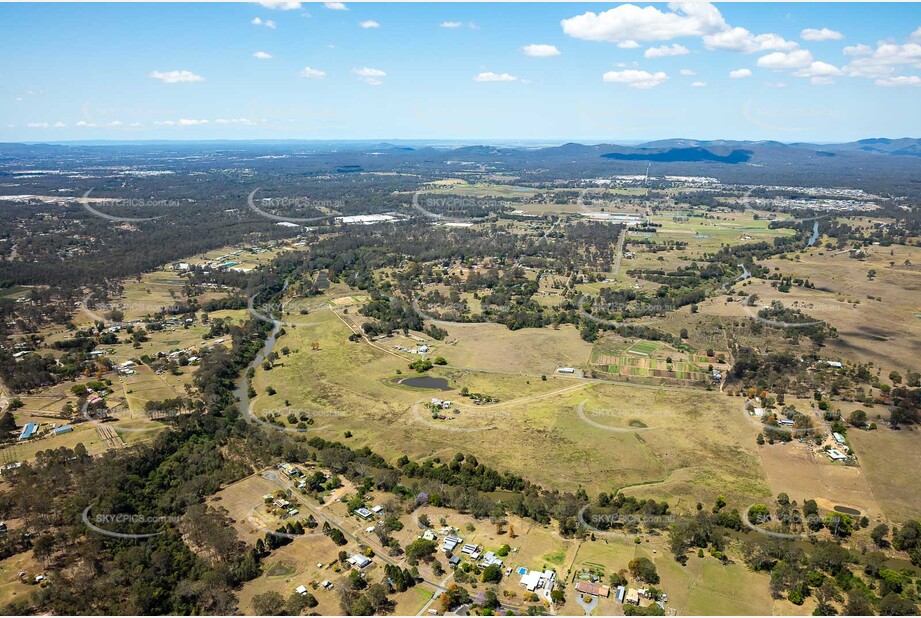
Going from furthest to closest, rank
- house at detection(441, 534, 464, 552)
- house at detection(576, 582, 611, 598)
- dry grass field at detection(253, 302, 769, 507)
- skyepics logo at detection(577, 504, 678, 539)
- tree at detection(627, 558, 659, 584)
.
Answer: dry grass field at detection(253, 302, 769, 507) → skyepics logo at detection(577, 504, 678, 539) → house at detection(441, 534, 464, 552) → tree at detection(627, 558, 659, 584) → house at detection(576, 582, 611, 598)

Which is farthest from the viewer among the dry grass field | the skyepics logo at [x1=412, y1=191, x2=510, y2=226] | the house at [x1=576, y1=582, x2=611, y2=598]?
the skyepics logo at [x1=412, y1=191, x2=510, y2=226]

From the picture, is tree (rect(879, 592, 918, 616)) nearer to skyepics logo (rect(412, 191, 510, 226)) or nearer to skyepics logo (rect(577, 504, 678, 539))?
skyepics logo (rect(577, 504, 678, 539))

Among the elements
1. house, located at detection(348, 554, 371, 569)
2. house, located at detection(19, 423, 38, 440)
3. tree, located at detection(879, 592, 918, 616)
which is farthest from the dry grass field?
house, located at detection(19, 423, 38, 440)

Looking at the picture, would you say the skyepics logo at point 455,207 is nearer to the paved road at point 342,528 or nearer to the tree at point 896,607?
the paved road at point 342,528

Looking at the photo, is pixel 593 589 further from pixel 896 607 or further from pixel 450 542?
pixel 896 607

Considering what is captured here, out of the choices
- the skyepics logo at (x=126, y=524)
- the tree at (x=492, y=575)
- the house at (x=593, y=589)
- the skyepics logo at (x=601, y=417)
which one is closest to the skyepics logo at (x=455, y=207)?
the skyepics logo at (x=601, y=417)

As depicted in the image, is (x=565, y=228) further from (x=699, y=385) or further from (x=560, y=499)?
(x=560, y=499)
